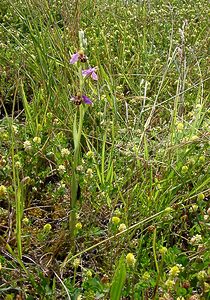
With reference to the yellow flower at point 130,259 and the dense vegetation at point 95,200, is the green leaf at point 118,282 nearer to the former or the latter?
the dense vegetation at point 95,200

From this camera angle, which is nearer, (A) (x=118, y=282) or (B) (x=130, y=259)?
(A) (x=118, y=282)

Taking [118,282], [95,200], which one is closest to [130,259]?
[118,282]

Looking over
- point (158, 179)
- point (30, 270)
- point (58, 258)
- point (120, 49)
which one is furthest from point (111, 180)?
point (120, 49)

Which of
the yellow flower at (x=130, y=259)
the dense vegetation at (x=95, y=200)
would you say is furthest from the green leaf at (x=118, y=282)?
the yellow flower at (x=130, y=259)

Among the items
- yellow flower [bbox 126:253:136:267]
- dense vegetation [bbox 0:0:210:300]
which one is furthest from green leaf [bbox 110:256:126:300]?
yellow flower [bbox 126:253:136:267]

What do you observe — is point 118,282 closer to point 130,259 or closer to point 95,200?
point 130,259

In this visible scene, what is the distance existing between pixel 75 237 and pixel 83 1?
2.28m

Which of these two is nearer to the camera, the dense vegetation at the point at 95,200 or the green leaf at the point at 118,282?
the green leaf at the point at 118,282

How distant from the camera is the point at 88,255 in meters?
1.65

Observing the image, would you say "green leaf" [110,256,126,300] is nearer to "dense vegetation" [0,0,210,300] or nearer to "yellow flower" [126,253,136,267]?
"dense vegetation" [0,0,210,300]

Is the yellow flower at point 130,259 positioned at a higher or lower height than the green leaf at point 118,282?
lower

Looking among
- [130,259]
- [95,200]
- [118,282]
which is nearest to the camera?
[118,282]

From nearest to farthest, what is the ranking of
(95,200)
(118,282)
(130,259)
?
(118,282)
(130,259)
(95,200)

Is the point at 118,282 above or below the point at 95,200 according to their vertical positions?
above
